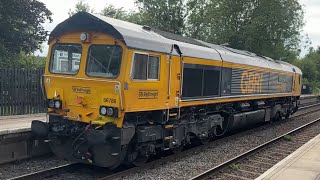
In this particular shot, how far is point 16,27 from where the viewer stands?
75.7ft

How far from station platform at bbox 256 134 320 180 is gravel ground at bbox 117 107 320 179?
1.76m

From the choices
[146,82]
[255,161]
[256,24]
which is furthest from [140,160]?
[256,24]

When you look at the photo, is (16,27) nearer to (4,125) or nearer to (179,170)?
(4,125)

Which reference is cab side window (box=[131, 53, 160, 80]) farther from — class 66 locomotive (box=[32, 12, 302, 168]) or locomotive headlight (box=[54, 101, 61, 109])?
locomotive headlight (box=[54, 101, 61, 109])

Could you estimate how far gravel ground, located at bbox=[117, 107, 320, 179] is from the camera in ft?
30.1

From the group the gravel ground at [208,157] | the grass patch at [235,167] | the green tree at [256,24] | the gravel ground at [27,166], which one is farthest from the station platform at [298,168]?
the green tree at [256,24]

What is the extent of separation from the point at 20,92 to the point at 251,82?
28.3ft

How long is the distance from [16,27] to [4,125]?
13.4 meters

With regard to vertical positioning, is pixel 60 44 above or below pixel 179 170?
above

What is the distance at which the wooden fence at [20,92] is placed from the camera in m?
13.4

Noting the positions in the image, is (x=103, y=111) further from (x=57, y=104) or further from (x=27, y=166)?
(x=27, y=166)

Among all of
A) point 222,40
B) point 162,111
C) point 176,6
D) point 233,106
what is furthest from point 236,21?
point 162,111

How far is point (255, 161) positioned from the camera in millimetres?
11211

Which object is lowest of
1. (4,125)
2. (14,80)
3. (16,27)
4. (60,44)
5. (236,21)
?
(4,125)
